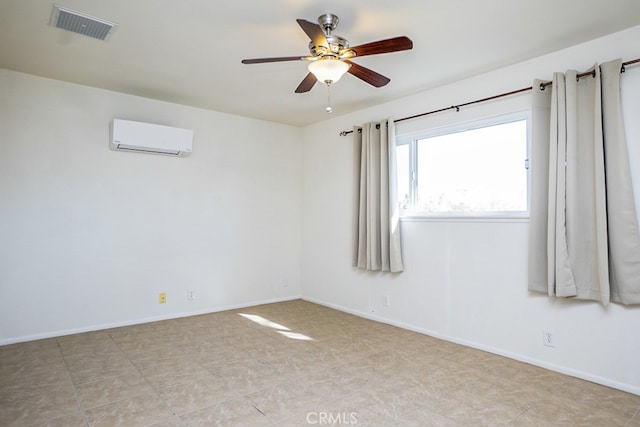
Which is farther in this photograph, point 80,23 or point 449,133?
point 449,133

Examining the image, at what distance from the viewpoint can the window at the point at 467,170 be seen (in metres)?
3.16

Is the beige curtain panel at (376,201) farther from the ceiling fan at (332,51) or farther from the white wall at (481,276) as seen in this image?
the ceiling fan at (332,51)

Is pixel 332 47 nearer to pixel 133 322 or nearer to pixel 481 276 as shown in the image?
pixel 481 276

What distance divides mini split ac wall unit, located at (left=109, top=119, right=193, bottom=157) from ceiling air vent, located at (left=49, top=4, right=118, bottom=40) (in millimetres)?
1105

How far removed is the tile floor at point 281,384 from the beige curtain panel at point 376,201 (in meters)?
0.83

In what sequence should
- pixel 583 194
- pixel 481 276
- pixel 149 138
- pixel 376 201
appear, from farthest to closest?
pixel 376 201 → pixel 149 138 → pixel 481 276 → pixel 583 194

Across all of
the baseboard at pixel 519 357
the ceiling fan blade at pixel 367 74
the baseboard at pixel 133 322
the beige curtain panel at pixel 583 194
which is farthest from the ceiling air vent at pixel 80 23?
the baseboard at pixel 519 357

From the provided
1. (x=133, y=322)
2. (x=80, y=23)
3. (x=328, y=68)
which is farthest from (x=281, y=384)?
(x=80, y=23)

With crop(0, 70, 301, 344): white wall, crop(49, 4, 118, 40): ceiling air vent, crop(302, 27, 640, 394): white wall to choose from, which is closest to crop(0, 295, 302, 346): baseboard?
crop(0, 70, 301, 344): white wall

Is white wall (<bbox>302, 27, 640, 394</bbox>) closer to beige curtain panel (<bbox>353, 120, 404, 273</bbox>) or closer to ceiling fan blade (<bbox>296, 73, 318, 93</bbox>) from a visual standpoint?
beige curtain panel (<bbox>353, 120, 404, 273</bbox>)

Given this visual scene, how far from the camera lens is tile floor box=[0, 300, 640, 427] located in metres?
2.16

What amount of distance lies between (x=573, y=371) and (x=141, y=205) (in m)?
4.17

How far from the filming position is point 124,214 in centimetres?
396

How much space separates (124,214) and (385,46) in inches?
125
